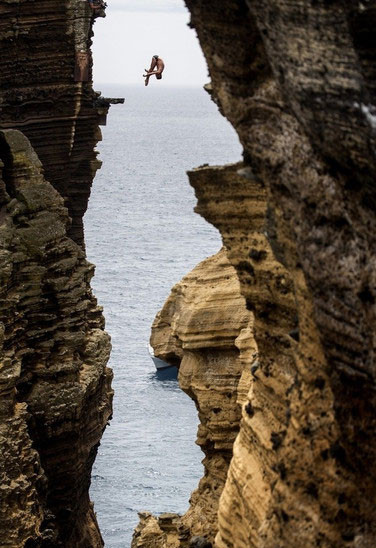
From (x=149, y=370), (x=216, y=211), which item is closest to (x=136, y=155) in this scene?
(x=149, y=370)

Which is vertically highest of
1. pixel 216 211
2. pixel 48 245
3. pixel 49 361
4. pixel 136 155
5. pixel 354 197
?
pixel 354 197

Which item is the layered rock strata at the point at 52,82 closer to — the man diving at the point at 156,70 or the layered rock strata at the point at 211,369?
the man diving at the point at 156,70

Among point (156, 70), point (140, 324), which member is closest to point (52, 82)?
point (156, 70)

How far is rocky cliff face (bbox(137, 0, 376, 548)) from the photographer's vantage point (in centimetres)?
1035

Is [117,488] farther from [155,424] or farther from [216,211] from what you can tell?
[216,211]

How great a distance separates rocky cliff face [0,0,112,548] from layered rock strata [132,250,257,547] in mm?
2839

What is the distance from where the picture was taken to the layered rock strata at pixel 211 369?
24.0 metres

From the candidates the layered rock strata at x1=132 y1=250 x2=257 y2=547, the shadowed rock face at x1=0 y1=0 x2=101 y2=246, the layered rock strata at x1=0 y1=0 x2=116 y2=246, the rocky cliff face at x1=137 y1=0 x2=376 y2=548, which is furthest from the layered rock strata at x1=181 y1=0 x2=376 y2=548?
the shadowed rock face at x1=0 y1=0 x2=101 y2=246

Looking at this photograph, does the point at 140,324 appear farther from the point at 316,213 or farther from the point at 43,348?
the point at 316,213

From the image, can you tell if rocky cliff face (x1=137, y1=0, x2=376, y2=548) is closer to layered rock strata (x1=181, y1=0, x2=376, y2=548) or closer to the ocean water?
layered rock strata (x1=181, y1=0, x2=376, y2=548)

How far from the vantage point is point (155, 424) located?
47.1 metres

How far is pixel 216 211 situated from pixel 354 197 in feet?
17.5

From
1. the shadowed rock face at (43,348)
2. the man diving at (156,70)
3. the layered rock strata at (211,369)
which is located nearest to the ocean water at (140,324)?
the shadowed rock face at (43,348)

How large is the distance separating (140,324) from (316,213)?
5051 centimetres
